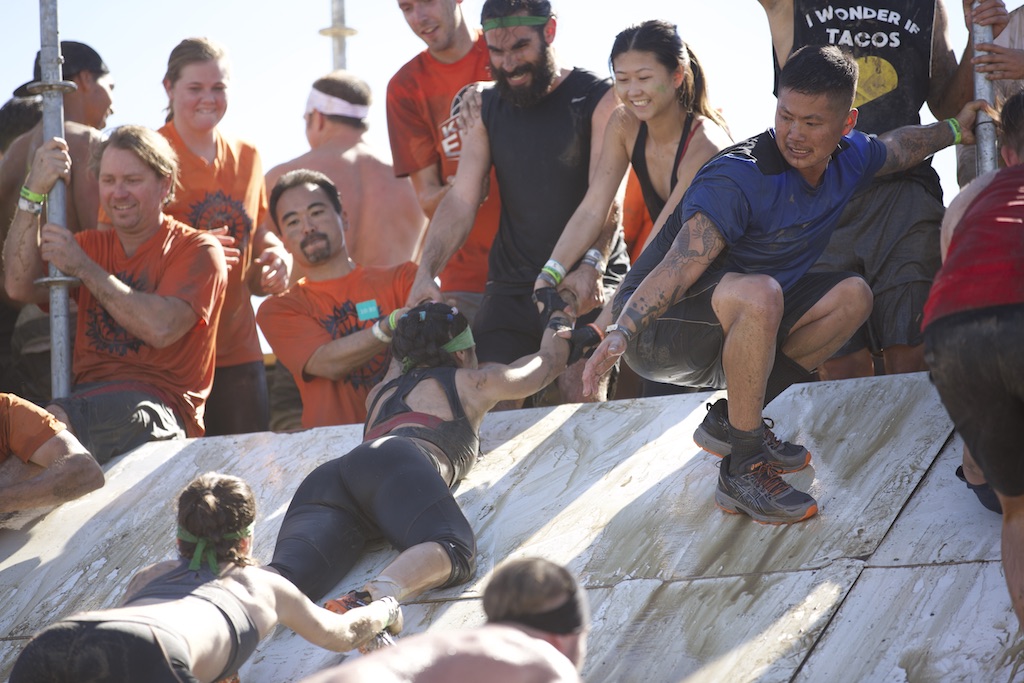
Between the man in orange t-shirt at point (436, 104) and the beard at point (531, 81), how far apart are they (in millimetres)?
541

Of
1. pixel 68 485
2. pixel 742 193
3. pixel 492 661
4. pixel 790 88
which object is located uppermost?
pixel 790 88

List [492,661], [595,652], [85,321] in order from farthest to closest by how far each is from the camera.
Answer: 1. [85,321]
2. [595,652]
3. [492,661]

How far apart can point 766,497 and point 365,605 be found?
1.35 m

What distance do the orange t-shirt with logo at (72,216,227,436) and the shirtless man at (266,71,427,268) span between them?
133 cm

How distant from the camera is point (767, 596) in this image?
3.87 m

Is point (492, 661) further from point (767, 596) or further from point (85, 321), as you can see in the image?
point (85, 321)

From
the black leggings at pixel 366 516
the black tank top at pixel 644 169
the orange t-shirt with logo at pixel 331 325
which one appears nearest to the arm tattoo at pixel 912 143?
the black tank top at pixel 644 169

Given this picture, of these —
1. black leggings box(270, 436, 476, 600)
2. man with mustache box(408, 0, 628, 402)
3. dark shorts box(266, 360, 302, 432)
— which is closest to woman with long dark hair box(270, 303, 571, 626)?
black leggings box(270, 436, 476, 600)

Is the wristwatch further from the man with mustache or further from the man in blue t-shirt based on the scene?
the man with mustache

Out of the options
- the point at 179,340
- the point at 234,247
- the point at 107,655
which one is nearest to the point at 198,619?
the point at 107,655

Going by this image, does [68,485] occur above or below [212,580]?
below

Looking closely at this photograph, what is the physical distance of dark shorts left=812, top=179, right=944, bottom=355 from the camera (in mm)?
5109

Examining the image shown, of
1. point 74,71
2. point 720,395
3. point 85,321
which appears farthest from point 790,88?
point 74,71

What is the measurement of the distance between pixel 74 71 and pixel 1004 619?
5508mm
